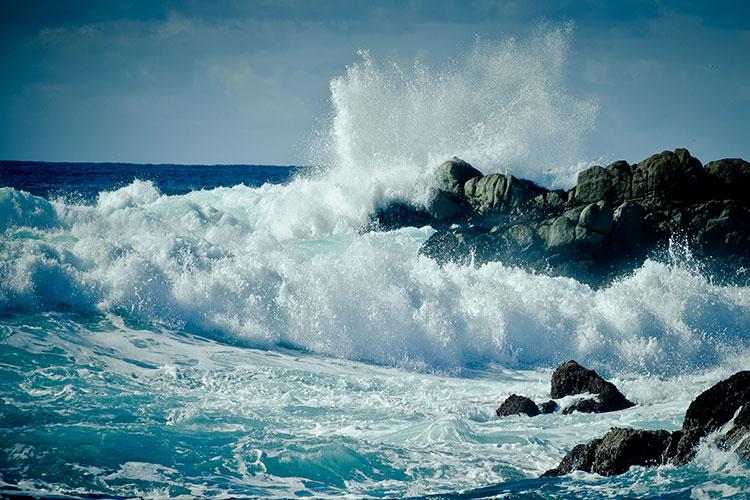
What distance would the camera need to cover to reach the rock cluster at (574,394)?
11086 mm

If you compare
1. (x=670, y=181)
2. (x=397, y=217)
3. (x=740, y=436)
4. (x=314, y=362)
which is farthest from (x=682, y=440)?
(x=397, y=217)

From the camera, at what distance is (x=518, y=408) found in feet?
36.3

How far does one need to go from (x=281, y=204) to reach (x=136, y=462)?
19418 mm

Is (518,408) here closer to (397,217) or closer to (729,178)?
(397,217)

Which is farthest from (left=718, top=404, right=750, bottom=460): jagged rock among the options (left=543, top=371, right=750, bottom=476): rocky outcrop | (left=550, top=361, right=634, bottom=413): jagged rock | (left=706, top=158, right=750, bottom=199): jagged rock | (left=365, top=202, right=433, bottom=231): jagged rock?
(left=365, top=202, right=433, bottom=231): jagged rock

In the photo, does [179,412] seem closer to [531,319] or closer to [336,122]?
[531,319]

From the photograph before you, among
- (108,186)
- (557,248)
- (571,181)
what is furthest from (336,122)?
(108,186)

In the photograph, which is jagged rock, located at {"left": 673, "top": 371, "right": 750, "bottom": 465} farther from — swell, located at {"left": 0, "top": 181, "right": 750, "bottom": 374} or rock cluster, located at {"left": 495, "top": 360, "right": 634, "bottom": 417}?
swell, located at {"left": 0, "top": 181, "right": 750, "bottom": 374}

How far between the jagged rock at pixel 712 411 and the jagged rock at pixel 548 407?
2851 mm

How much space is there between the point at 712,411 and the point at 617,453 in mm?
1244

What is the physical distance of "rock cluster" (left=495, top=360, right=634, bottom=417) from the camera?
1109 centimetres

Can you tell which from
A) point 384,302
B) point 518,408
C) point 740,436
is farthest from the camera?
point 384,302

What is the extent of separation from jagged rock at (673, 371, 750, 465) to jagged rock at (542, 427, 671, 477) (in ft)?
0.70

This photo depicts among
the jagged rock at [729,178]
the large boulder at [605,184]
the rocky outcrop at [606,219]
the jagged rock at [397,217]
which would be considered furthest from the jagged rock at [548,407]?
the jagged rock at [729,178]
